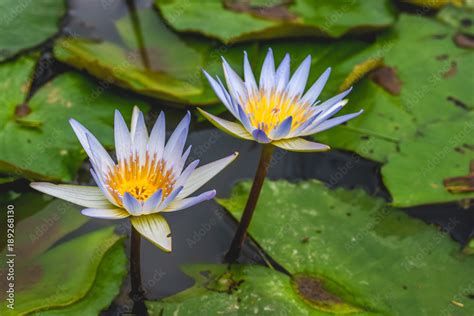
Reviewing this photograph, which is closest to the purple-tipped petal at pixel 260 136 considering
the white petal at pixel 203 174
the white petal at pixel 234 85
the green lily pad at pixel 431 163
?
the white petal at pixel 203 174

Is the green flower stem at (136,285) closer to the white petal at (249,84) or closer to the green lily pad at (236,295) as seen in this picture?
the green lily pad at (236,295)

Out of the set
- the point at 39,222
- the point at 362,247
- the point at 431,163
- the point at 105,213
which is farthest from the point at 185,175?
the point at 431,163

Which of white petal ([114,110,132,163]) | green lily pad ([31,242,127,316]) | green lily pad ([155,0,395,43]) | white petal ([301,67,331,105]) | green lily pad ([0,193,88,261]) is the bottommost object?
green lily pad ([31,242,127,316])

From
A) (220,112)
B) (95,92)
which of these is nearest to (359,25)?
(220,112)

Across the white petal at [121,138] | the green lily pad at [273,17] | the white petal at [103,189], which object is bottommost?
the white petal at [103,189]

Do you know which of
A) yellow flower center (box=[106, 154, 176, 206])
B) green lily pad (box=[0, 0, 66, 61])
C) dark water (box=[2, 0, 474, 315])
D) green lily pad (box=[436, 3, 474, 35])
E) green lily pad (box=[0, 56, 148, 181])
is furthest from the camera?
green lily pad (box=[436, 3, 474, 35])

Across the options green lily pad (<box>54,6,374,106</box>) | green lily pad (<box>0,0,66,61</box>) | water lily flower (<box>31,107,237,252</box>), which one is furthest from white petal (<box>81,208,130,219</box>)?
green lily pad (<box>0,0,66,61</box>)

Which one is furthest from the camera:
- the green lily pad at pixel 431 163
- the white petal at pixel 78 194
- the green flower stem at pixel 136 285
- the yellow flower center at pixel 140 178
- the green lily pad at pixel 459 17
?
the green lily pad at pixel 459 17

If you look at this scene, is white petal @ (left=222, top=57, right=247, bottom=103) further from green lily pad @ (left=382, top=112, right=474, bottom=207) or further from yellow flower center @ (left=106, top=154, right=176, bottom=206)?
green lily pad @ (left=382, top=112, right=474, bottom=207)

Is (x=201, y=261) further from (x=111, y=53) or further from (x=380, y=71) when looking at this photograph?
(x=380, y=71)
